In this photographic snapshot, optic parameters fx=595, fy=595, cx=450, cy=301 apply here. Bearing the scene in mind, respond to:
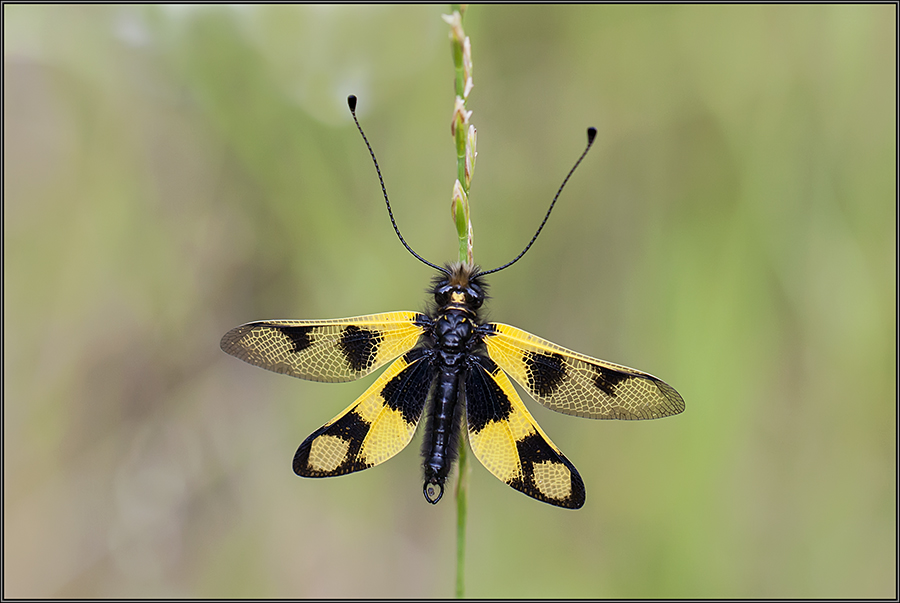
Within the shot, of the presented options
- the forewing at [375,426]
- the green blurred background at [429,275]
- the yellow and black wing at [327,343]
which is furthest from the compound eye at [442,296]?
the green blurred background at [429,275]

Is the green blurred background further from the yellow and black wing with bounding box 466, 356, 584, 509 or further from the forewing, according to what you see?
the yellow and black wing with bounding box 466, 356, 584, 509

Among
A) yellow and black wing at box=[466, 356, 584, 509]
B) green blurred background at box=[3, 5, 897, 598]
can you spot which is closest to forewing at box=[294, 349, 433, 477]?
yellow and black wing at box=[466, 356, 584, 509]

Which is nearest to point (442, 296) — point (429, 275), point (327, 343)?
point (327, 343)

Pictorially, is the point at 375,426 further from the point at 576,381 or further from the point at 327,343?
the point at 576,381

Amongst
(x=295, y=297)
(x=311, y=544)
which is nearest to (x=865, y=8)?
(x=295, y=297)

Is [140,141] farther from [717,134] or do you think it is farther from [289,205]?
[717,134]

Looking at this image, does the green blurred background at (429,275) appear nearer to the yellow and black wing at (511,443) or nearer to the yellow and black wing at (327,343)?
the yellow and black wing at (327,343)

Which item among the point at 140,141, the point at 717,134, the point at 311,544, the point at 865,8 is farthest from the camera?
the point at 311,544
